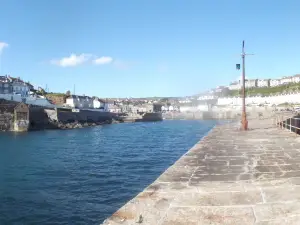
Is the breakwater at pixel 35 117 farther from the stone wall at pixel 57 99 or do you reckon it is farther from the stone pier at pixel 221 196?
the stone pier at pixel 221 196

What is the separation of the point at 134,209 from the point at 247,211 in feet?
7.14

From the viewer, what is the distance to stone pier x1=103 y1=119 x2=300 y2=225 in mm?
6188

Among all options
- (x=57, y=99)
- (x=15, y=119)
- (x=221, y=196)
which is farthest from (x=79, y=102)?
(x=221, y=196)

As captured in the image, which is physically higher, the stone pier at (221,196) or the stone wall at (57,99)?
the stone wall at (57,99)

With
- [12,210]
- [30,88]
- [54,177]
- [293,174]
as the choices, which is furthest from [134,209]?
[30,88]

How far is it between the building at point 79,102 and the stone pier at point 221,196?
419ft

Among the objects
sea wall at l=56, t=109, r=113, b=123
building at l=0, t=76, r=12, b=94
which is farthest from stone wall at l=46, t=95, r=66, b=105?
building at l=0, t=76, r=12, b=94

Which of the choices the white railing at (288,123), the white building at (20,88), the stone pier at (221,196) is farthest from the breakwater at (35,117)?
the stone pier at (221,196)

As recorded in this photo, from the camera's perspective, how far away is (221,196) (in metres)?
7.66

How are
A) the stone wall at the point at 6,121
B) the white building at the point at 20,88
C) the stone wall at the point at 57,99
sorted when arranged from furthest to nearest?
1. the stone wall at the point at 57,99
2. the white building at the point at 20,88
3. the stone wall at the point at 6,121

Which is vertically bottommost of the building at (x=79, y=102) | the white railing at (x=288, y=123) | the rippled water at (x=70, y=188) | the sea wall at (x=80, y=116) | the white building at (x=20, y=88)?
the rippled water at (x=70, y=188)

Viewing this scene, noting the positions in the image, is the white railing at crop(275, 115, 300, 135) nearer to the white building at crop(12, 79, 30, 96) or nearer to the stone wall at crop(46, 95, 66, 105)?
the white building at crop(12, 79, 30, 96)

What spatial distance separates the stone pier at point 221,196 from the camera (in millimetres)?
6188

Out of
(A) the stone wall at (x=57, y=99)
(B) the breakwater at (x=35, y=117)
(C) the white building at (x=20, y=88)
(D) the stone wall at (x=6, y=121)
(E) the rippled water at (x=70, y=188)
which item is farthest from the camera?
(A) the stone wall at (x=57, y=99)
